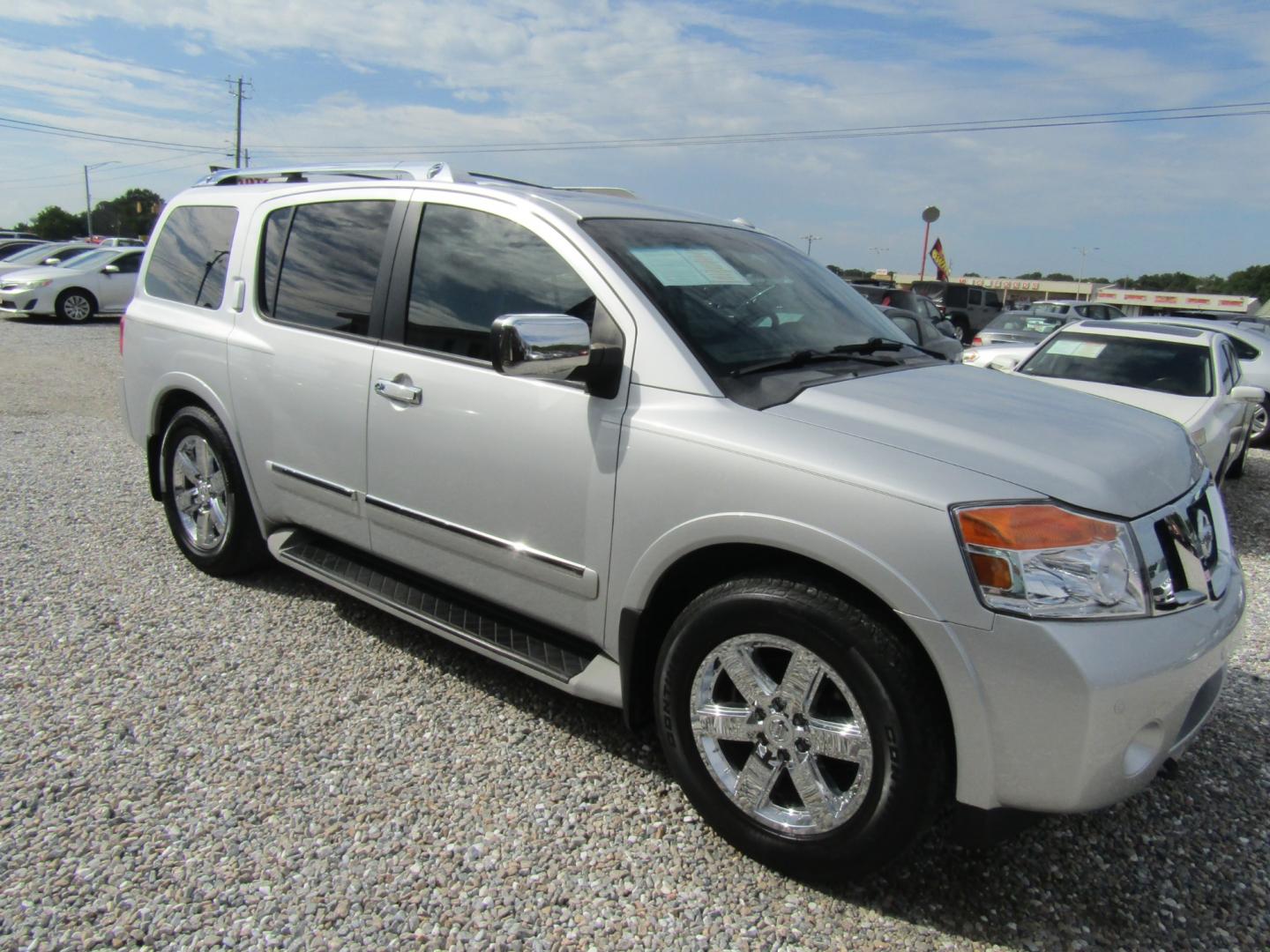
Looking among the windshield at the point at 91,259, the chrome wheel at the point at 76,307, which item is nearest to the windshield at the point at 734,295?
the chrome wheel at the point at 76,307

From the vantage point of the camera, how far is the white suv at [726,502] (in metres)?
2.05

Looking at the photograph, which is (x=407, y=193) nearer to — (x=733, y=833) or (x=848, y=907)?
(x=733, y=833)

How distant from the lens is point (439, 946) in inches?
84.5

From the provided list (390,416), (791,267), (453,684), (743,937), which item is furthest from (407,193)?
(743,937)

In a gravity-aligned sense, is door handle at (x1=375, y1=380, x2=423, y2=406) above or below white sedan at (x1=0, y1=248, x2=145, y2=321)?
above

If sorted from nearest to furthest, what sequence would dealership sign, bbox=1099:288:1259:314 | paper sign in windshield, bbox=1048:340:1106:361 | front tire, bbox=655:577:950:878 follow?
front tire, bbox=655:577:950:878 < paper sign in windshield, bbox=1048:340:1106:361 < dealership sign, bbox=1099:288:1259:314

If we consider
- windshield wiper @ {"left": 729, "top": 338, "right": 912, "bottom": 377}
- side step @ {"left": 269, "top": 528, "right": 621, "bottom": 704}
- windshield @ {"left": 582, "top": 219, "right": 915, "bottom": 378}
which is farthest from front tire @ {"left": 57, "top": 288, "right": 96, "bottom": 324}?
windshield wiper @ {"left": 729, "top": 338, "right": 912, "bottom": 377}

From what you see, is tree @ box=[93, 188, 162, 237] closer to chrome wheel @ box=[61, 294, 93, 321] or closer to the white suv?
chrome wheel @ box=[61, 294, 93, 321]

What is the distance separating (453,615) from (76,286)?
18210 mm

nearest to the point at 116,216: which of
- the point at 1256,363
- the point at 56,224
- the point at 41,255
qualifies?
the point at 56,224

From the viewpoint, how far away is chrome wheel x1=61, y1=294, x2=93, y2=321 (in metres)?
17.6

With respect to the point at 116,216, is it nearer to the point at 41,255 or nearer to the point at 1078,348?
the point at 41,255

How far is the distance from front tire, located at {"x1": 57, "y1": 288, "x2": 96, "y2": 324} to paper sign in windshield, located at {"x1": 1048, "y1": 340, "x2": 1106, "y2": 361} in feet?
58.0

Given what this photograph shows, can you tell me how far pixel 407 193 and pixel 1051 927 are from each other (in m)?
3.15
